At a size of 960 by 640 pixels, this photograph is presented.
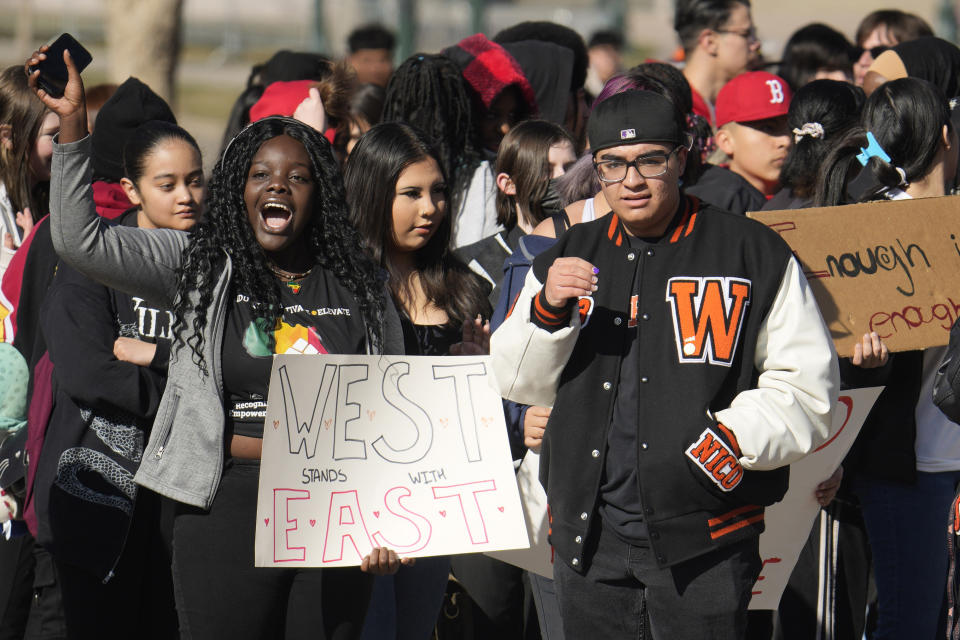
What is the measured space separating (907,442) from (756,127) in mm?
2157

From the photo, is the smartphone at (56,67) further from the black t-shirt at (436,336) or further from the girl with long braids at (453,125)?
the girl with long braids at (453,125)

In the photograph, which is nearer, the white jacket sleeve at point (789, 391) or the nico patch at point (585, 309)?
the white jacket sleeve at point (789, 391)

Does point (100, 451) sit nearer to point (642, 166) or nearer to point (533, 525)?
point (533, 525)

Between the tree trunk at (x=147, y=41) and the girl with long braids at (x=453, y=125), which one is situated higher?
the tree trunk at (x=147, y=41)

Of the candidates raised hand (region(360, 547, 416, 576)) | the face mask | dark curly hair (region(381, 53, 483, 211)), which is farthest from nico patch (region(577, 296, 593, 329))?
dark curly hair (region(381, 53, 483, 211))

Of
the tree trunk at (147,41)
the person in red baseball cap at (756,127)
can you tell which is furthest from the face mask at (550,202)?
the tree trunk at (147,41)

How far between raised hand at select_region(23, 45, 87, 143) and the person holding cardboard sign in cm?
263

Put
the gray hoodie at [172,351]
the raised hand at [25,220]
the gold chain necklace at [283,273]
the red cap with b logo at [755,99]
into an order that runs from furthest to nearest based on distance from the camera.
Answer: the red cap with b logo at [755,99] → the raised hand at [25,220] → the gold chain necklace at [283,273] → the gray hoodie at [172,351]

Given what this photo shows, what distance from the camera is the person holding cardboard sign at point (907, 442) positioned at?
14.3 feet

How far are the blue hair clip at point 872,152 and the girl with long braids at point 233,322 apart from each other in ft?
5.97

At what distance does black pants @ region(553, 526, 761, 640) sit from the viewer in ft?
11.2

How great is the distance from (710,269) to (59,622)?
275 cm

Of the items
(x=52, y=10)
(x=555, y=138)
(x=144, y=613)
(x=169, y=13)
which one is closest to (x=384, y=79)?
(x=169, y=13)

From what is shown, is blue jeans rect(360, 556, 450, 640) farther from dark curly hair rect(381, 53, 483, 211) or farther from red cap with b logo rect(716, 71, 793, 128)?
red cap with b logo rect(716, 71, 793, 128)
